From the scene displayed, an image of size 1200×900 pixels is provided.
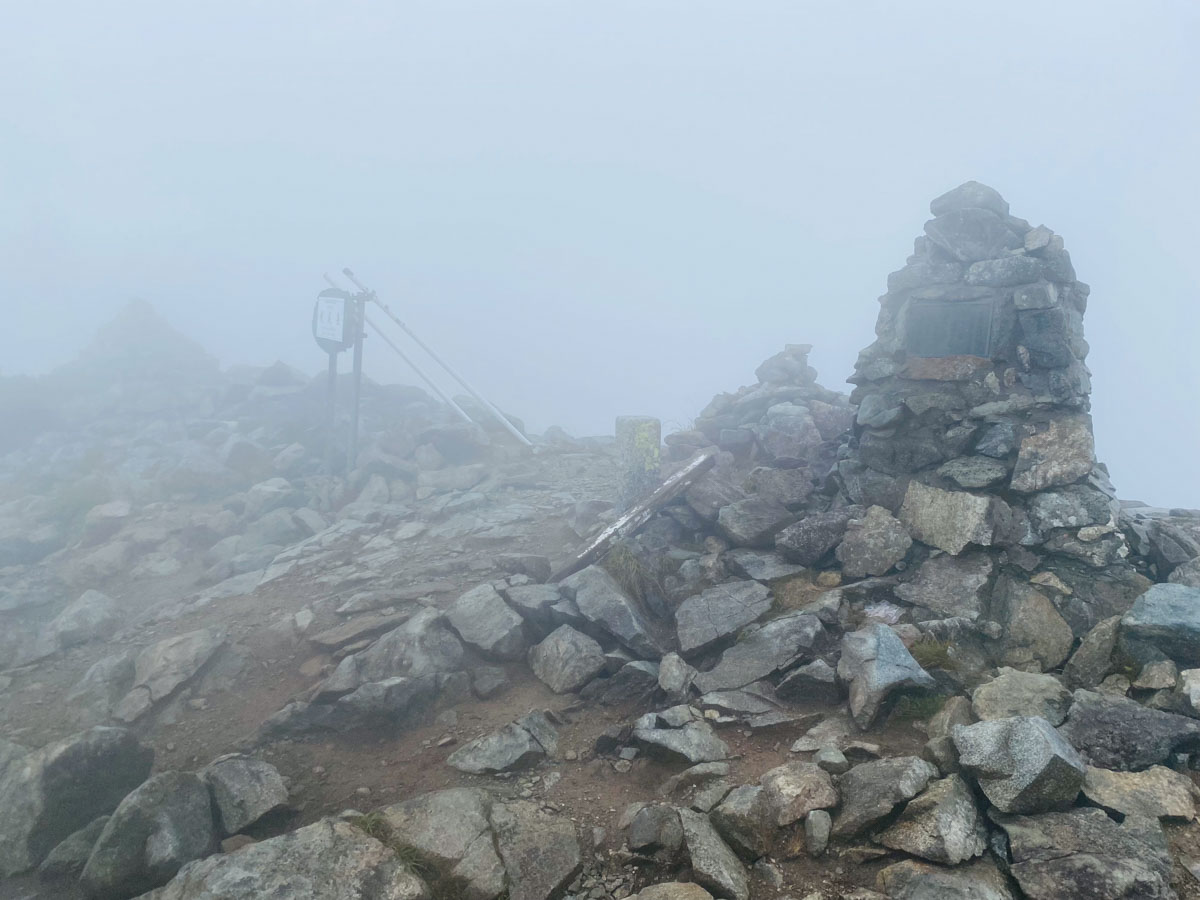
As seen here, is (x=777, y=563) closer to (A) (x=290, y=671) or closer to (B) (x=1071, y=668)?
(B) (x=1071, y=668)

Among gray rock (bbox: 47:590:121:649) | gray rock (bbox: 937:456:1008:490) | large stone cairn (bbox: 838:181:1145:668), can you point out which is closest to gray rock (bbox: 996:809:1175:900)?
large stone cairn (bbox: 838:181:1145:668)

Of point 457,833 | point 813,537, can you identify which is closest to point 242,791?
point 457,833

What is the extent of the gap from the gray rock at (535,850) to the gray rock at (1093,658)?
17.8 feet

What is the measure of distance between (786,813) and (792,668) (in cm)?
246

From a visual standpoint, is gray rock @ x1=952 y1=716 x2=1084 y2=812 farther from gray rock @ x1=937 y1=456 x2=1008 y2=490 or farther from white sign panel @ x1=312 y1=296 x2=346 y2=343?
white sign panel @ x1=312 y1=296 x2=346 y2=343

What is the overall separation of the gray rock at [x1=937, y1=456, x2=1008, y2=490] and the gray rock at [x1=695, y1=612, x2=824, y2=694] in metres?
3.21

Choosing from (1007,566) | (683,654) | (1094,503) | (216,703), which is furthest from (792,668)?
(216,703)

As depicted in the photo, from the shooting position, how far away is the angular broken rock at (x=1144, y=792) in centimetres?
467

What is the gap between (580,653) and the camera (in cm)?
858

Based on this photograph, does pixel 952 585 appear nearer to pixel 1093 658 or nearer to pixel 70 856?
pixel 1093 658

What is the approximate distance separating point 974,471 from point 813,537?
240 centimetres

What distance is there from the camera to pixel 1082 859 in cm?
424

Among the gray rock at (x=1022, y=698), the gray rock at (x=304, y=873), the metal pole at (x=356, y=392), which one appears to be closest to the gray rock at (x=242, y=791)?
the gray rock at (x=304, y=873)

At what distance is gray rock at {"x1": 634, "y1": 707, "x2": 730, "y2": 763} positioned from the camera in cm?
643
